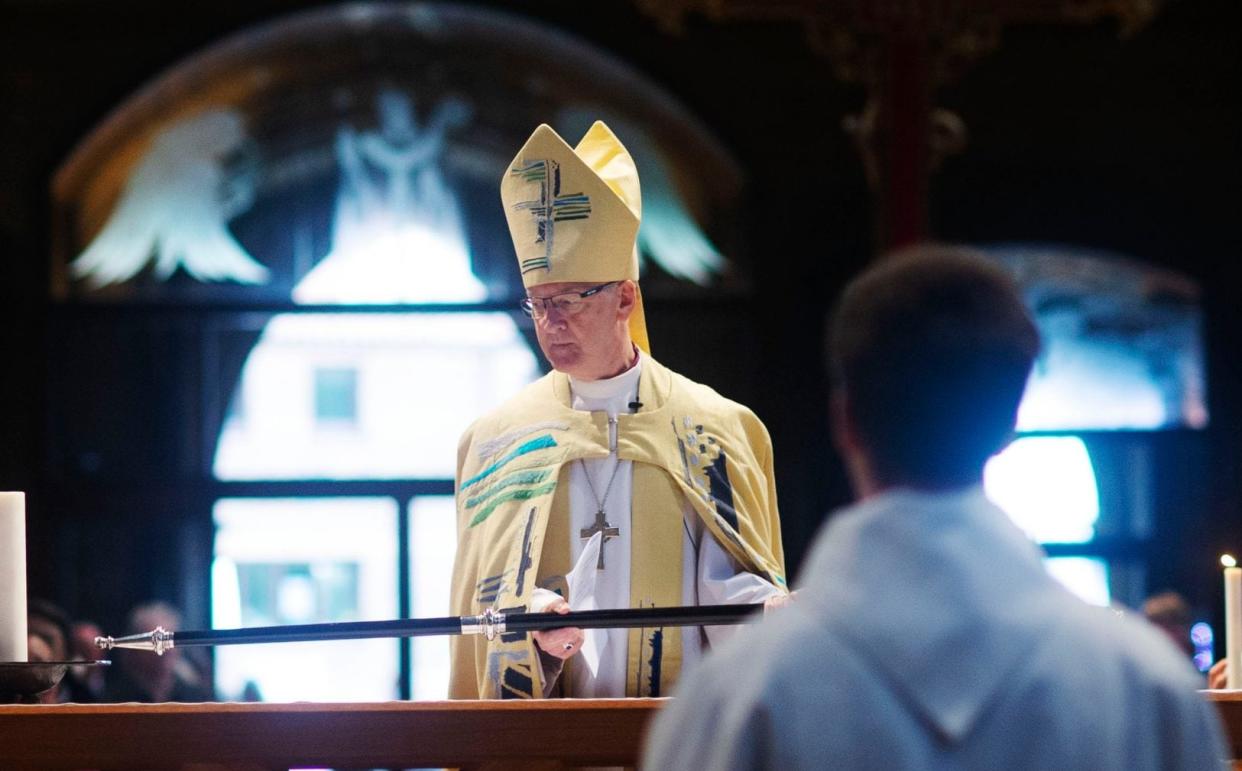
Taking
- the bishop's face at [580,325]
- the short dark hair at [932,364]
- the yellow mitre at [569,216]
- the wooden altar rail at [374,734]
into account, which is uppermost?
the yellow mitre at [569,216]

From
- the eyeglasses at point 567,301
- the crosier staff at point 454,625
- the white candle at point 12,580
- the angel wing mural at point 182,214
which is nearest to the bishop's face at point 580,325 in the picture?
the eyeglasses at point 567,301

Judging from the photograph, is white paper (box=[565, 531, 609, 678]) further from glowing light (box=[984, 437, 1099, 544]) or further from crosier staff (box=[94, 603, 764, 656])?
glowing light (box=[984, 437, 1099, 544])

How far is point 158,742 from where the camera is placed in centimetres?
251

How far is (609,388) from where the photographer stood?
3.37 metres

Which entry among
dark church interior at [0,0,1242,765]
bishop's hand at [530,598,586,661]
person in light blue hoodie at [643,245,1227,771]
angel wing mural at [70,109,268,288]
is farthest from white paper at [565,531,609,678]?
angel wing mural at [70,109,268,288]

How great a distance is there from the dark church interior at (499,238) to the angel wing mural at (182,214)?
0.02 metres

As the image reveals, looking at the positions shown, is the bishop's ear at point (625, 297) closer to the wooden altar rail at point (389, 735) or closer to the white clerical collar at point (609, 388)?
the white clerical collar at point (609, 388)

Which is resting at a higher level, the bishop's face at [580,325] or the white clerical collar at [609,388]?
the bishop's face at [580,325]

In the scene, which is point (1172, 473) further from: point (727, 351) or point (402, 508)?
point (402, 508)

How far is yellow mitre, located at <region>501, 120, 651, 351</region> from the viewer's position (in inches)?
131

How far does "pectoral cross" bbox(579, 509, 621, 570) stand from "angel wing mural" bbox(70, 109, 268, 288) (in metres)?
5.03

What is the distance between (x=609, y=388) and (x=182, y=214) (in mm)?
5049

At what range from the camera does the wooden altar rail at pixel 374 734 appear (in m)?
2.47

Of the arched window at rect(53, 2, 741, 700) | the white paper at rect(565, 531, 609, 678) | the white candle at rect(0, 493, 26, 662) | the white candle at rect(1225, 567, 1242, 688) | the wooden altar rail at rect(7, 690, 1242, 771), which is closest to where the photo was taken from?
the wooden altar rail at rect(7, 690, 1242, 771)
